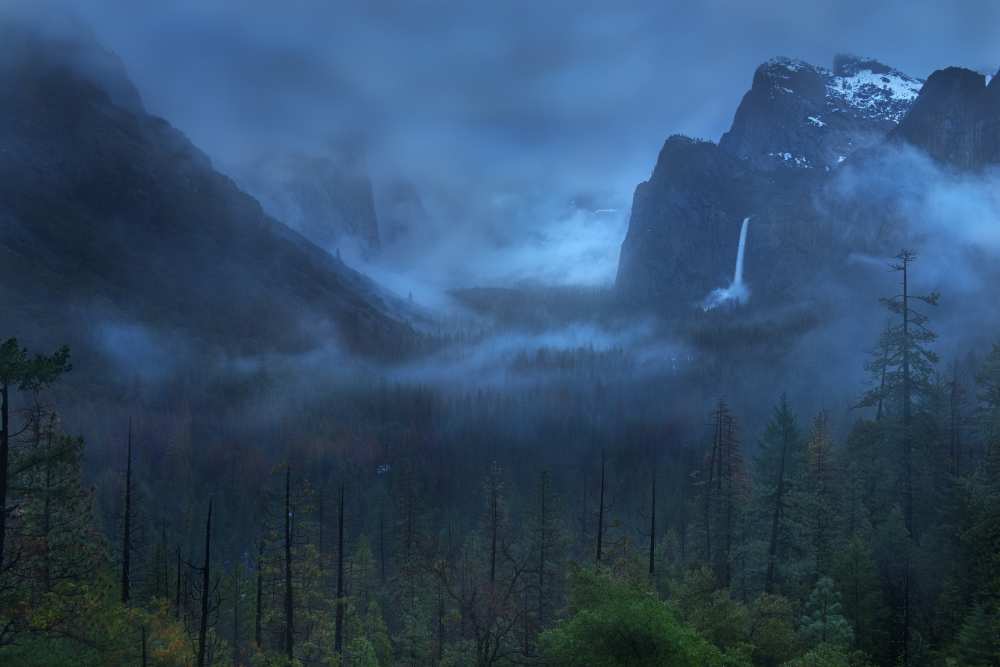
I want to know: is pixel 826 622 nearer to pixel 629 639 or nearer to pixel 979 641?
pixel 979 641

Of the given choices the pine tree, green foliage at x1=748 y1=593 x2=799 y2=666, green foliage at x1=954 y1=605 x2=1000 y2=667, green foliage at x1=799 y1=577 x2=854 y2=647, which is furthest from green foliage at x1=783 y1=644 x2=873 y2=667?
the pine tree

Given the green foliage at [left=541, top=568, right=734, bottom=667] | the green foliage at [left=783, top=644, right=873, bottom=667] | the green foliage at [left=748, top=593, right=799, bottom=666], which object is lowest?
the green foliage at [left=748, top=593, right=799, bottom=666]

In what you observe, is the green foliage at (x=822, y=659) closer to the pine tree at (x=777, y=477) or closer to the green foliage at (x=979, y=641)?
the green foliage at (x=979, y=641)

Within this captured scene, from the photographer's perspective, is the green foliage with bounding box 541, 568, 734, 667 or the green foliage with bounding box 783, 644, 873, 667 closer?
the green foliage with bounding box 541, 568, 734, 667

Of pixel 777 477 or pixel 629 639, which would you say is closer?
pixel 629 639

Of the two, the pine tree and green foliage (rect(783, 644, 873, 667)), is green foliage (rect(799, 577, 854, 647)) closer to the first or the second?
green foliage (rect(783, 644, 873, 667))

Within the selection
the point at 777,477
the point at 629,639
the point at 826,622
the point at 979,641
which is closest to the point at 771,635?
the point at 826,622

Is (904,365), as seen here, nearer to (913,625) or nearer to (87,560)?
(913,625)

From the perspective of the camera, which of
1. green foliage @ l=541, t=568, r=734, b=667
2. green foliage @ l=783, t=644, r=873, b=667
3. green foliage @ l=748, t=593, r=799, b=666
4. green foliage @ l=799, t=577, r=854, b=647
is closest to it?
green foliage @ l=541, t=568, r=734, b=667

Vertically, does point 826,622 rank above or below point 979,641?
below

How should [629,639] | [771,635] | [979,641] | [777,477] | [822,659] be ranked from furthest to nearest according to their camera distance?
1. [777,477]
2. [771,635]
3. [979,641]
4. [822,659]
5. [629,639]

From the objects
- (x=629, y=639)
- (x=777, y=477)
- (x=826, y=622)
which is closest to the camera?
(x=629, y=639)

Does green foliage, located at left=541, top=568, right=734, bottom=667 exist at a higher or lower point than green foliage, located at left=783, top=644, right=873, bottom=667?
higher

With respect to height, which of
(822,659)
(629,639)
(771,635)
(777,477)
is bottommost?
(771,635)
